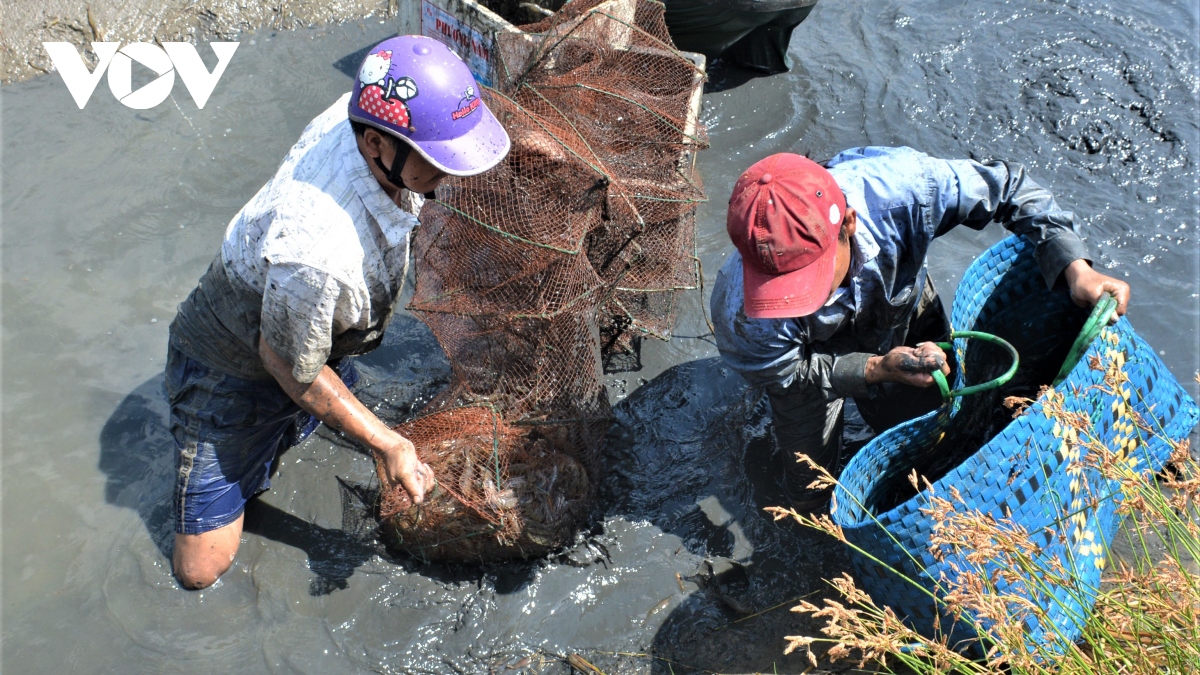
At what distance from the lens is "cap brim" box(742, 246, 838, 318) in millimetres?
2738

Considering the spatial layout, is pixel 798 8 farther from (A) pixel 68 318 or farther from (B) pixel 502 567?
(A) pixel 68 318

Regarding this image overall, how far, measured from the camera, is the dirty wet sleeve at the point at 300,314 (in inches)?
108

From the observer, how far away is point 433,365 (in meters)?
4.38

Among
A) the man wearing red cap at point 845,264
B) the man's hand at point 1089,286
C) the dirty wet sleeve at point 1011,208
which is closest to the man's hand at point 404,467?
the man wearing red cap at point 845,264

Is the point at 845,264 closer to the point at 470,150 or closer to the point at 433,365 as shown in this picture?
the point at 470,150

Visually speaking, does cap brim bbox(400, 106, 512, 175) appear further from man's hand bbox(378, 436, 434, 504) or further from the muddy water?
the muddy water

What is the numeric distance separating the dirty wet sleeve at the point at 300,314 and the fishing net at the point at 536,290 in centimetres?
69

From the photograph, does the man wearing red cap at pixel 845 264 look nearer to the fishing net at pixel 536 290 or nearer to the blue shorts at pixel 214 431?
the fishing net at pixel 536 290

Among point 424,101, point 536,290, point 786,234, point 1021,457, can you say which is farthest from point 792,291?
point 424,101

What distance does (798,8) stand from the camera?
576 cm

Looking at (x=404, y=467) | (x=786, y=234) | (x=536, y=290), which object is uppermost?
(x=786, y=234)

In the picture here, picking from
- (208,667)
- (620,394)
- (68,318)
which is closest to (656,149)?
(620,394)
